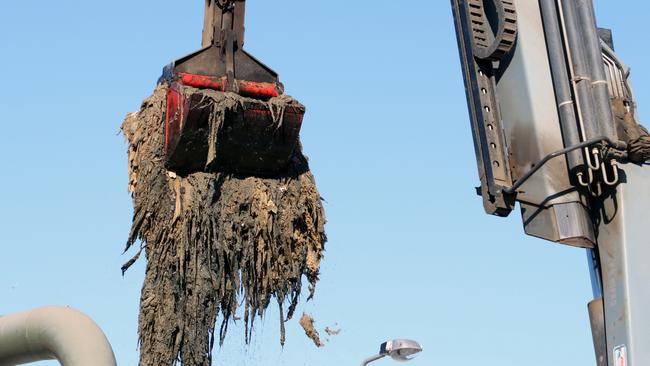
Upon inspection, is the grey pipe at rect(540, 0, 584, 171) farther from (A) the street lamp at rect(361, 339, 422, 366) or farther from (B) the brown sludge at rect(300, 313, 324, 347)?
(A) the street lamp at rect(361, 339, 422, 366)

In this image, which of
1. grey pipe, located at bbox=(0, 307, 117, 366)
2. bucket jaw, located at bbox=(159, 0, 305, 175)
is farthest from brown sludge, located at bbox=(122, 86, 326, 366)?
grey pipe, located at bbox=(0, 307, 117, 366)

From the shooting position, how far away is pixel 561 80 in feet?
17.1

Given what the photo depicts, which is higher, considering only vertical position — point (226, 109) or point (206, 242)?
point (226, 109)

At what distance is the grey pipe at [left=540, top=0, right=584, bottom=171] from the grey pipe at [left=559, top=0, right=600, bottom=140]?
0.13 ft

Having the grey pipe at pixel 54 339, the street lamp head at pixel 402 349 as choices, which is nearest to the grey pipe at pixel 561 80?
the grey pipe at pixel 54 339

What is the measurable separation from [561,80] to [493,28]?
0.57m

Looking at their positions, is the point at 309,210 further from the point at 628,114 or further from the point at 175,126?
the point at 628,114

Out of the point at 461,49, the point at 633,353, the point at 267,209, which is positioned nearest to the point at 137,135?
the point at 267,209

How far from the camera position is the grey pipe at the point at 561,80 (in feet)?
16.6

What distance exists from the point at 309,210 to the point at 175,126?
4.11 ft

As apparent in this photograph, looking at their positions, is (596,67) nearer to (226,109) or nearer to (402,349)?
(226,109)

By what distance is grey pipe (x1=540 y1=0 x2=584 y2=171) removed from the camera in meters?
5.07

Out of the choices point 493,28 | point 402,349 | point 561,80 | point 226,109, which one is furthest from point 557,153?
point 402,349

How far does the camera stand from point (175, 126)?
7.31 meters
